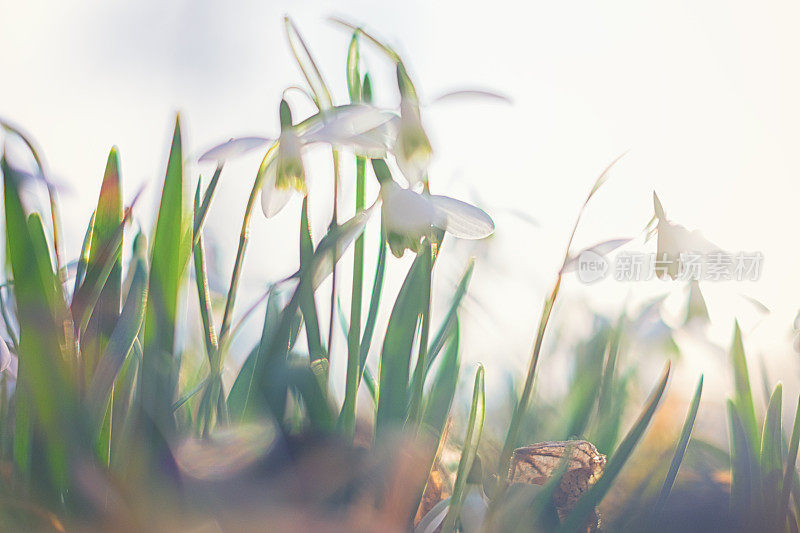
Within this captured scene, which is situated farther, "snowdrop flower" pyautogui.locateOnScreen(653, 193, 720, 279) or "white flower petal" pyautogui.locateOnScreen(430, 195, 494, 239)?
"snowdrop flower" pyautogui.locateOnScreen(653, 193, 720, 279)

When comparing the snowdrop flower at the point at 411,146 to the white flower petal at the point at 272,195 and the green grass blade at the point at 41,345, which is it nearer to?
the white flower petal at the point at 272,195

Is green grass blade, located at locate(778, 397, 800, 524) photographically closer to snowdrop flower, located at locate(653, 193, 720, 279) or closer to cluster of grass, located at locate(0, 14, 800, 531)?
cluster of grass, located at locate(0, 14, 800, 531)

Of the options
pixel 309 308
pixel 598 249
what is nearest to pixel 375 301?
pixel 309 308

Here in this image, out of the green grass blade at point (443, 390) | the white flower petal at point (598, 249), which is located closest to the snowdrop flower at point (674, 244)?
the white flower petal at point (598, 249)

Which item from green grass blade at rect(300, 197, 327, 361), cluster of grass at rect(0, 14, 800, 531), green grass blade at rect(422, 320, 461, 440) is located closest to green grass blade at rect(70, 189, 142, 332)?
cluster of grass at rect(0, 14, 800, 531)

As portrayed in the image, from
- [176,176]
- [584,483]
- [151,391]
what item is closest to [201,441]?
[151,391]

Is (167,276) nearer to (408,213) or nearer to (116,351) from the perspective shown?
Result: (116,351)
